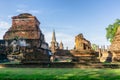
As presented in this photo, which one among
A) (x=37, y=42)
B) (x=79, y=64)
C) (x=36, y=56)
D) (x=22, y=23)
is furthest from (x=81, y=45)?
(x=22, y=23)

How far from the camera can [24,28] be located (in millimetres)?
50250

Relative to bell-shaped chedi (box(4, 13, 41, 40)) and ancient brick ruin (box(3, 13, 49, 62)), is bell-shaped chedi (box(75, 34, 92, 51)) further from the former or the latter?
bell-shaped chedi (box(4, 13, 41, 40))

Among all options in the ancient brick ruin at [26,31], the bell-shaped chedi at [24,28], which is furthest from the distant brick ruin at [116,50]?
the bell-shaped chedi at [24,28]

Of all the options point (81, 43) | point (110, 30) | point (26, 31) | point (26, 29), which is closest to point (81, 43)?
point (81, 43)

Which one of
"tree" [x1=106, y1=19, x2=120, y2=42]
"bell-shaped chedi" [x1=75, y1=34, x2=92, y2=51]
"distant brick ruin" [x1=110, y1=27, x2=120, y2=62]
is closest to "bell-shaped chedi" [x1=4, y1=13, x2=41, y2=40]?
"tree" [x1=106, y1=19, x2=120, y2=42]

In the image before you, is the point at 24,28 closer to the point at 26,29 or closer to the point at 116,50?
the point at 26,29

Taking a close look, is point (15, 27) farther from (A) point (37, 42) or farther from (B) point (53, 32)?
(B) point (53, 32)

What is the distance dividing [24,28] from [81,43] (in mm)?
30834

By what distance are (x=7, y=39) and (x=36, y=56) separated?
82.6 feet

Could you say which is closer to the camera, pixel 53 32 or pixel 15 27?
pixel 15 27

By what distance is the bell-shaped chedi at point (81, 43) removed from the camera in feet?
69.3

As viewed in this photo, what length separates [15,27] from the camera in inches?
2010

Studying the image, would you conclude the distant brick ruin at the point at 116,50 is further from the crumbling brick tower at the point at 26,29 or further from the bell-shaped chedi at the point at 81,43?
the crumbling brick tower at the point at 26,29

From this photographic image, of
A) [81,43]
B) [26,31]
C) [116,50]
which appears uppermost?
[26,31]
